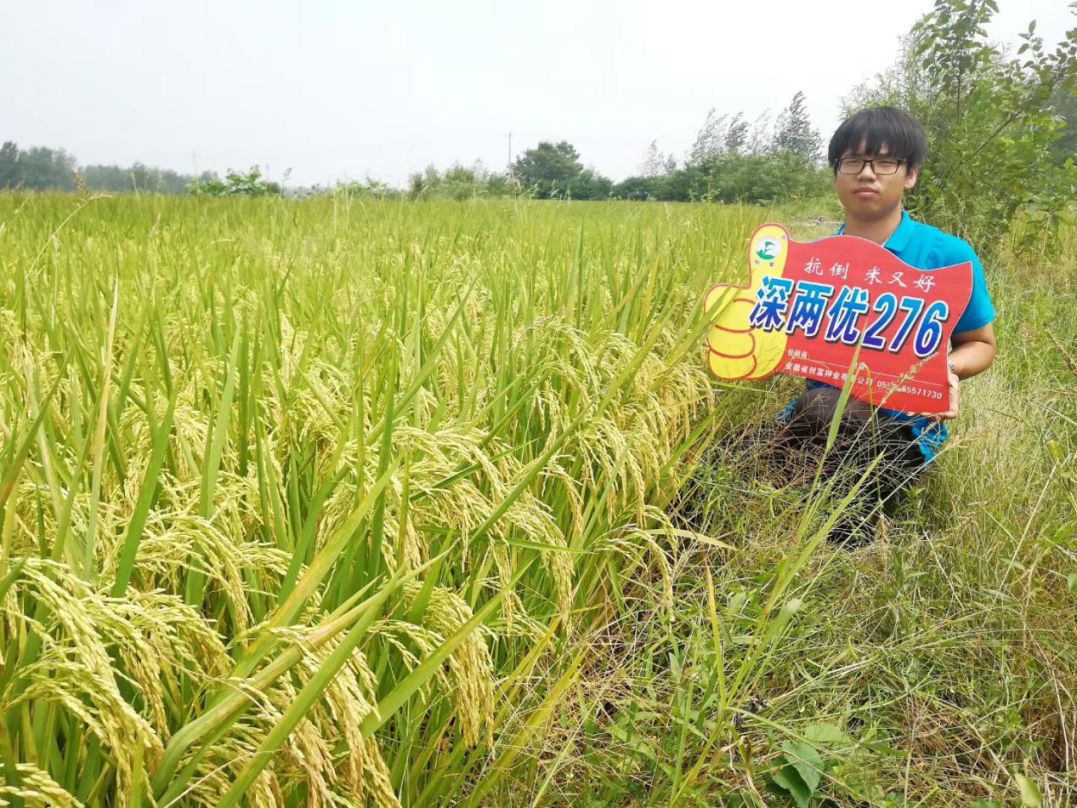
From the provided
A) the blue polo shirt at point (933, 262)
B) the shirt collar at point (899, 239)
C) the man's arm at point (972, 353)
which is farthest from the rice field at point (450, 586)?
the shirt collar at point (899, 239)

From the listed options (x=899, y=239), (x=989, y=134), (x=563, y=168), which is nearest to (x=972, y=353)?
(x=899, y=239)

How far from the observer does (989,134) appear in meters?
5.34

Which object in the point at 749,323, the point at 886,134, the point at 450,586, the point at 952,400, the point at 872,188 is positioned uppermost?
the point at 886,134

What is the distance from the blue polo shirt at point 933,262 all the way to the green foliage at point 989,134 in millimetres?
3307

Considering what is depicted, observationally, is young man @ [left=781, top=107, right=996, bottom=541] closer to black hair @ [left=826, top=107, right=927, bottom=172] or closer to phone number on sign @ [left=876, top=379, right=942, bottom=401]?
black hair @ [left=826, top=107, right=927, bottom=172]

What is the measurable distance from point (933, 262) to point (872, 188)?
297 mm

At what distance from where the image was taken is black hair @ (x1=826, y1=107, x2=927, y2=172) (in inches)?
85.9

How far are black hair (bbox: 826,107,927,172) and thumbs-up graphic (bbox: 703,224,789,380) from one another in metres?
0.38

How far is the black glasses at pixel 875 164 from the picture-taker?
2197mm

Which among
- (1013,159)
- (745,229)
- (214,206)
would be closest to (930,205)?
(1013,159)

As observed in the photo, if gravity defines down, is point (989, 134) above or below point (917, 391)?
above

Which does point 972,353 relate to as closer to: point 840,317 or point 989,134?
point 840,317

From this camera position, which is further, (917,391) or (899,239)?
(899,239)

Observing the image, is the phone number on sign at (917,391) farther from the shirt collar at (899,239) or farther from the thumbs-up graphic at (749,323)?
the shirt collar at (899,239)
